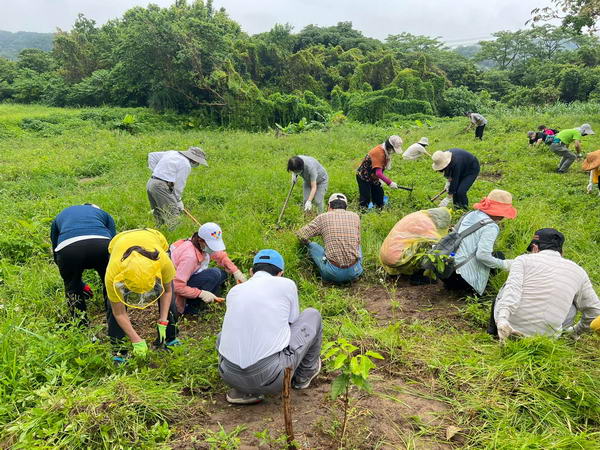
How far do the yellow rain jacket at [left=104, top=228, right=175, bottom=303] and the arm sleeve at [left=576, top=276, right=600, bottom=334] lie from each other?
9.91ft

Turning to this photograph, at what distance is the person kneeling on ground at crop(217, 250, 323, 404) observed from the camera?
2348mm

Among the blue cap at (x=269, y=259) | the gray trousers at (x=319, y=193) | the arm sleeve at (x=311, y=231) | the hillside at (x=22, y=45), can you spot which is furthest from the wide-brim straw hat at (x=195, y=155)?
the hillside at (x=22, y=45)

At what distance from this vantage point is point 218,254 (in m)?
3.56

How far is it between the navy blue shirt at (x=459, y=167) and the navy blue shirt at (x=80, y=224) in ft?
14.7

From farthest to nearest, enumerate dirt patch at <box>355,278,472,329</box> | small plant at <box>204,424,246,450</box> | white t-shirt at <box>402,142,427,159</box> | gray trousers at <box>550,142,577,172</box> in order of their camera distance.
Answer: gray trousers at <box>550,142,577,172</box> → white t-shirt at <box>402,142,427,159</box> → dirt patch at <box>355,278,472,329</box> → small plant at <box>204,424,246,450</box>

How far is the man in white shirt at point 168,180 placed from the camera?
5.03 meters

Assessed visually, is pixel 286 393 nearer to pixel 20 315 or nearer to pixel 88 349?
pixel 88 349

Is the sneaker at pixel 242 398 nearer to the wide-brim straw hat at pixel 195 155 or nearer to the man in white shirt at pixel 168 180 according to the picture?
the man in white shirt at pixel 168 180

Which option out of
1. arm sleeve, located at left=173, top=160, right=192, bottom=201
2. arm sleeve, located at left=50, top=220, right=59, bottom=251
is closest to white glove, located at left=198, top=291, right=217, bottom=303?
arm sleeve, located at left=50, top=220, right=59, bottom=251

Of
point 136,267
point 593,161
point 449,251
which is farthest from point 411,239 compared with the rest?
point 593,161

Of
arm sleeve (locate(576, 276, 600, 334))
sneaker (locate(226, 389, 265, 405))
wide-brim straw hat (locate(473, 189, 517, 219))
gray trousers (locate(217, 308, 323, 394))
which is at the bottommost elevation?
sneaker (locate(226, 389, 265, 405))

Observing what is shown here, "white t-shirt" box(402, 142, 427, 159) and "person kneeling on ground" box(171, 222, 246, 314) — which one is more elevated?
"white t-shirt" box(402, 142, 427, 159)

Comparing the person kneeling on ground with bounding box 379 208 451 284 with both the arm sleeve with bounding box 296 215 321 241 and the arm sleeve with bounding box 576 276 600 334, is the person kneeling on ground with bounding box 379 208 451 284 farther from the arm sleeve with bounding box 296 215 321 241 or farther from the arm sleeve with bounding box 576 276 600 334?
the arm sleeve with bounding box 576 276 600 334

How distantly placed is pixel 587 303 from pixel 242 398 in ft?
8.41
